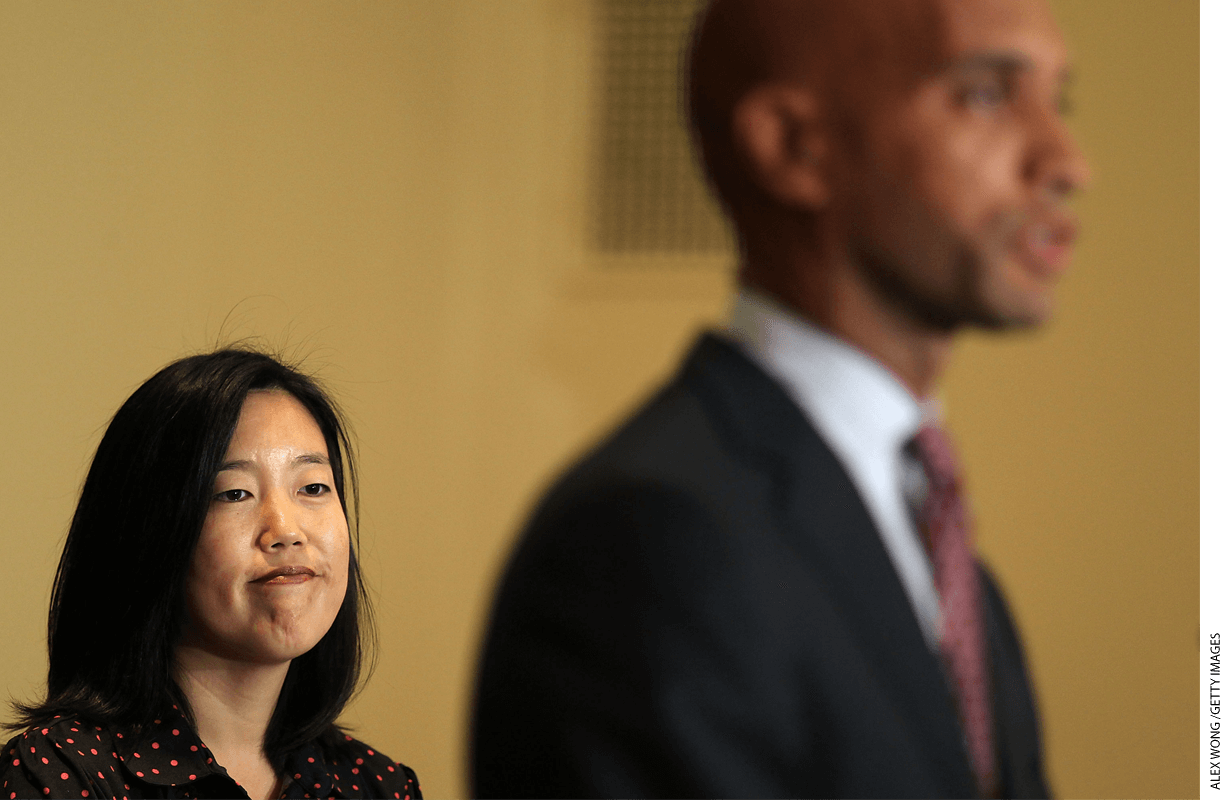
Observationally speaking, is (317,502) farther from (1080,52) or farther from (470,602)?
(1080,52)

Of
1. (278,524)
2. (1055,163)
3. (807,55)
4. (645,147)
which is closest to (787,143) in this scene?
(807,55)

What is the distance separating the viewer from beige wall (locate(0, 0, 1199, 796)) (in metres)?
1.48

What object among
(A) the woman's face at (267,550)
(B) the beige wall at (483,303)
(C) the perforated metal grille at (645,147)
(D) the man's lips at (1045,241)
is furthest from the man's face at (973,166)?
(C) the perforated metal grille at (645,147)

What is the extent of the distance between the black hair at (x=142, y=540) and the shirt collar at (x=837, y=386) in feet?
1.29

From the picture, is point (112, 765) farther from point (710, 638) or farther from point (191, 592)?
point (710, 638)

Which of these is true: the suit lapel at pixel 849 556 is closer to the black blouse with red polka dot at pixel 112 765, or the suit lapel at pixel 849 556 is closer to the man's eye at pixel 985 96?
the man's eye at pixel 985 96

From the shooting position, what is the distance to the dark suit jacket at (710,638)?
0.63 metres

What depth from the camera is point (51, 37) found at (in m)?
1.29

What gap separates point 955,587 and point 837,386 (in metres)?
0.15

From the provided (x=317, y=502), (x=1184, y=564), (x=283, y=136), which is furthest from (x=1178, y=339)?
(x=317, y=502)

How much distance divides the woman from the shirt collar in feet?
1.19

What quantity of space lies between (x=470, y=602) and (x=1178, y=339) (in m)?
1.38

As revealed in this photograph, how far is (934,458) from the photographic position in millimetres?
745

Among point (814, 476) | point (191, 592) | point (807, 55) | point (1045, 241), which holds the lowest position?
point (191, 592)
